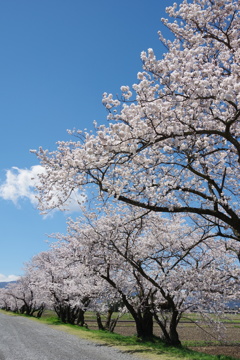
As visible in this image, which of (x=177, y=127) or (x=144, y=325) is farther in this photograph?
(x=144, y=325)

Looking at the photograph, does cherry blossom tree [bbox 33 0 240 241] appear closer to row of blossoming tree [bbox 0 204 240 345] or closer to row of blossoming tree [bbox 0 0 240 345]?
row of blossoming tree [bbox 0 0 240 345]

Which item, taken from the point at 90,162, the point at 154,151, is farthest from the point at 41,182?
the point at 154,151

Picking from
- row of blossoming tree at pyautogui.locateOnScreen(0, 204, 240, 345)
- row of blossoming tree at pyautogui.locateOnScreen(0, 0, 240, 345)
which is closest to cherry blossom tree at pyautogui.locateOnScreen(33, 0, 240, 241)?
row of blossoming tree at pyautogui.locateOnScreen(0, 0, 240, 345)

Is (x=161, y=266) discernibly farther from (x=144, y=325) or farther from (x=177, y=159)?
(x=177, y=159)

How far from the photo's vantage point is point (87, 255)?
64.1ft

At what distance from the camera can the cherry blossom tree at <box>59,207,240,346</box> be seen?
52.7 feet

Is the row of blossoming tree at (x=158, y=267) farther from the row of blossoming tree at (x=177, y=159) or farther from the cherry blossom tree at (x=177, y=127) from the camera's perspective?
the cherry blossom tree at (x=177, y=127)

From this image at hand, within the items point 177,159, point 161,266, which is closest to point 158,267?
point 161,266

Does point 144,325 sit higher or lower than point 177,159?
lower

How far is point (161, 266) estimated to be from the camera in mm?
17516

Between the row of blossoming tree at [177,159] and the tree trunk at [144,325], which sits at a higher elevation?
the row of blossoming tree at [177,159]

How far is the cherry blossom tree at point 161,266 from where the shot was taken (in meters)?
16.1

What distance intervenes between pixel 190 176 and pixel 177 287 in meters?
7.03

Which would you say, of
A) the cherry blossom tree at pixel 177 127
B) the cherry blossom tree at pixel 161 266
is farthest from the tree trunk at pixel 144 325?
the cherry blossom tree at pixel 177 127
